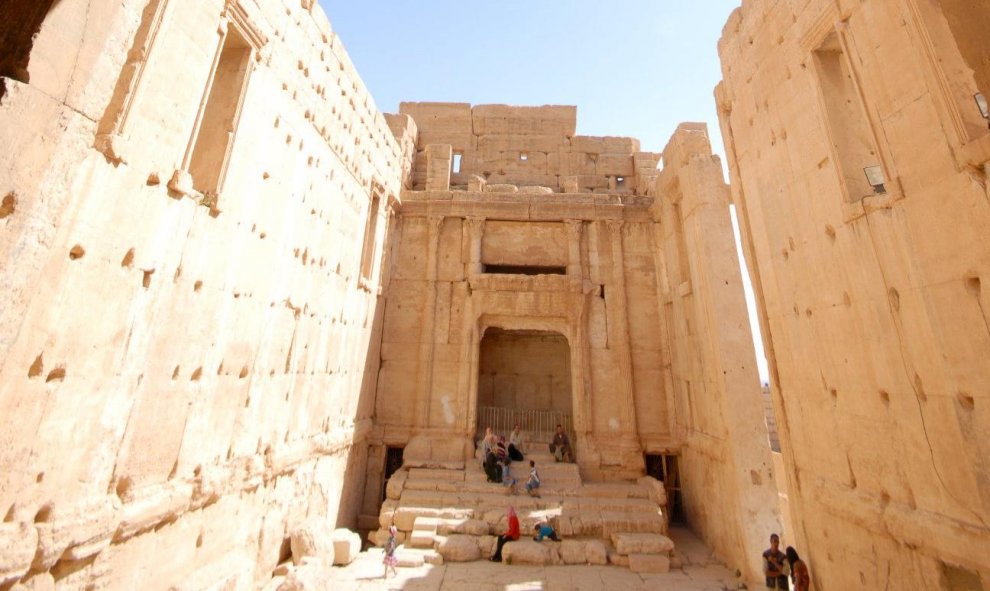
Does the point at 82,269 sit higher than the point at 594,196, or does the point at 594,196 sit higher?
the point at 594,196

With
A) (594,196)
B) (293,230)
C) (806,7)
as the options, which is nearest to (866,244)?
(806,7)

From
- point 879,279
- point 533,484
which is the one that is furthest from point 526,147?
Answer: point 879,279

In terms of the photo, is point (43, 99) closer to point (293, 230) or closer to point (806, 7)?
point (293, 230)

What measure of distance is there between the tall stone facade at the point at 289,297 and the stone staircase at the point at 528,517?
0.87 m

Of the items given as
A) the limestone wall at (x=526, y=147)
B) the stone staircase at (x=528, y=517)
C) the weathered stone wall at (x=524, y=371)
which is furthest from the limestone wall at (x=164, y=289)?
the weathered stone wall at (x=524, y=371)

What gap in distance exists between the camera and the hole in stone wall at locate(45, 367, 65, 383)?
11.6 feet

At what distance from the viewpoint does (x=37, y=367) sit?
3441 mm

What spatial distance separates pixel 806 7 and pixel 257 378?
9.11 metres

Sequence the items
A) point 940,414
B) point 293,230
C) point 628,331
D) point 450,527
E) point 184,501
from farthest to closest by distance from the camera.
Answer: point 628,331 < point 450,527 < point 293,230 < point 184,501 < point 940,414

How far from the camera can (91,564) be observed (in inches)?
155

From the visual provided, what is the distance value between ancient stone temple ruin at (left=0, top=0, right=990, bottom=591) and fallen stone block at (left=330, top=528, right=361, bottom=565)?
82 mm

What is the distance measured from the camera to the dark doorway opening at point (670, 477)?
1102 centimetres

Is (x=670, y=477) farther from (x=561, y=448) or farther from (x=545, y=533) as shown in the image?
(x=545, y=533)

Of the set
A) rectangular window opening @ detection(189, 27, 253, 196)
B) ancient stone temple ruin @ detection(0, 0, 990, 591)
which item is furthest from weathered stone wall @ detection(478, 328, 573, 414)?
rectangular window opening @ detection(189, 27, 253, 196)
